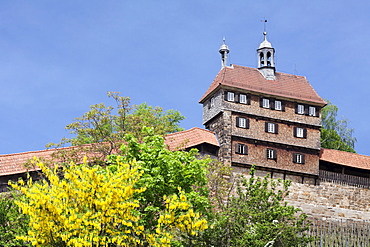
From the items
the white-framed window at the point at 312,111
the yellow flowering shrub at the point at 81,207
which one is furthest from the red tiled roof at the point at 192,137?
the yellow flowering shrub at the point at 81,207

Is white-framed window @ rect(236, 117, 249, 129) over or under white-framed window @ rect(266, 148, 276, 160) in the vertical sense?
over

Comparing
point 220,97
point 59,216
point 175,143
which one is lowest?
point 59,216

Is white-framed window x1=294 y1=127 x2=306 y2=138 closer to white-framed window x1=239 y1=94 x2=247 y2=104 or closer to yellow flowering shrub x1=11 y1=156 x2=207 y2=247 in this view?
white-framed window x1=239 y1=94 x2=247 y2=104

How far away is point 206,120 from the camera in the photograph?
1682 inches

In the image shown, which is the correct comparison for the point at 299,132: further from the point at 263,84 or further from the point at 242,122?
the point at 242,122

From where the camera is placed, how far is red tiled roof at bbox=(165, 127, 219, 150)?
36625mm

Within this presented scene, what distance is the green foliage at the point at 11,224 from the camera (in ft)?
71.8

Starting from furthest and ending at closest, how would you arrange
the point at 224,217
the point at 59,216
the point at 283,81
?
the point at 283,81 → the point at 224,217 → the point at 59,216

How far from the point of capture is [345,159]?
43219mm

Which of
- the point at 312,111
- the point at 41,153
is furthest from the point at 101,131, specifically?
the point at 312,111

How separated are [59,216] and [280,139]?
88.3ft

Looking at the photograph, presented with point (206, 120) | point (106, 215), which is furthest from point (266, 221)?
point (206, 120)

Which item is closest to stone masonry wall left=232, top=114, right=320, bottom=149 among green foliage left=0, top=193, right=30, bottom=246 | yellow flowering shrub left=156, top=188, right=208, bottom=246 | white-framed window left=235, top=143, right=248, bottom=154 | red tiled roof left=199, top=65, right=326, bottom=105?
white-framed window left=235, top=143, right=248, bottom=154

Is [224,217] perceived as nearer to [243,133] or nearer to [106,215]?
[106,215]
